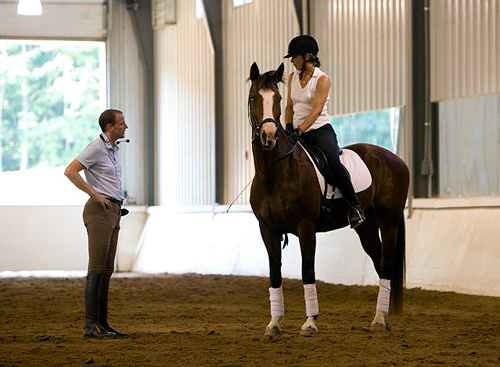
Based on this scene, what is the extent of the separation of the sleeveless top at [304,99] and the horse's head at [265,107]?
487 mm

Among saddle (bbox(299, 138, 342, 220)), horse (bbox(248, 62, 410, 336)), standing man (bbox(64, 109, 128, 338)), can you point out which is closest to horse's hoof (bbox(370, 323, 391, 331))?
horse (bbox(248, 62, 410, 336))

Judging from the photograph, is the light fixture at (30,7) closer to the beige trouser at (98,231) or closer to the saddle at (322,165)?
the beige trouser at (98,231)

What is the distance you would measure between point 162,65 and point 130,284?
21.5ft

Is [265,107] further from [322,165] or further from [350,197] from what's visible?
[350,197]

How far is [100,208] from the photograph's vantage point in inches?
287

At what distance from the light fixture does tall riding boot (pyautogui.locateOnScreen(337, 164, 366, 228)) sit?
10.2 metres

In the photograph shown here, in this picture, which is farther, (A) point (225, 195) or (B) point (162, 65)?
(B) point (162, 65)

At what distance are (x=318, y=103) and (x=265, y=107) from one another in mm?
671

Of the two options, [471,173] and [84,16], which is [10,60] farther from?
[471,173]

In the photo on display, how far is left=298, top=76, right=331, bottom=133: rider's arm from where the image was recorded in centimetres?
728

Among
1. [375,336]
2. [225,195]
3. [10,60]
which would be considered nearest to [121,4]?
A: [10,60]

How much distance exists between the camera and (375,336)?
7090mm

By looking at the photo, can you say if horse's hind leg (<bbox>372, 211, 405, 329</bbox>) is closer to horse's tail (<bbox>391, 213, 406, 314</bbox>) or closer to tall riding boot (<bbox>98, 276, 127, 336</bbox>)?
horse's tail (<bbox>391, 213, 406, 314</bbox>)

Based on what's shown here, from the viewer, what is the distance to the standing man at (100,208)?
7270 mm
